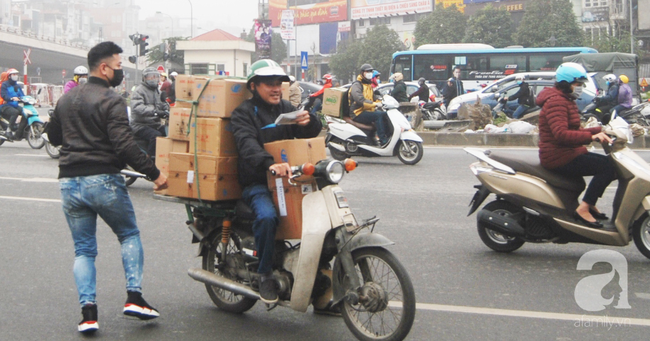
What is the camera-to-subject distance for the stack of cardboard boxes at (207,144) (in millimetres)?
4703

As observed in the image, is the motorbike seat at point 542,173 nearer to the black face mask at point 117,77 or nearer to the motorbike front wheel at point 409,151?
the black face mask at point 117,77

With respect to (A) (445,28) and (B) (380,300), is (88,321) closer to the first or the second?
(B) (380,300)

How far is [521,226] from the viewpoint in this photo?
247 inches

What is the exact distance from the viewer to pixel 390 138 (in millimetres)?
12883

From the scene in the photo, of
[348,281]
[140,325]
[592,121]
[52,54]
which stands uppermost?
[52,54]

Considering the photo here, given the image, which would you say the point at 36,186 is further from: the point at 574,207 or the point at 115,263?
the point at 574,207

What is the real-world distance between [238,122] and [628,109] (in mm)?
16007

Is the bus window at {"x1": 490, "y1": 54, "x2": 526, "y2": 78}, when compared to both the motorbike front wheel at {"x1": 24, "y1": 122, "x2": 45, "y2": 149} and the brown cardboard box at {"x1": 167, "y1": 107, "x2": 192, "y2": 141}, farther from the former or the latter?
the brown cardboard box at {"x1": 167, "y1": 107, "x2": 192, "y2": 141}

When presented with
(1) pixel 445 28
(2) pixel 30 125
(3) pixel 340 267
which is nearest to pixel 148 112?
(3) pixel 340 267

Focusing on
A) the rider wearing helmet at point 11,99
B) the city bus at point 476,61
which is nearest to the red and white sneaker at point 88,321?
the rider wearing helmet at point 11,99

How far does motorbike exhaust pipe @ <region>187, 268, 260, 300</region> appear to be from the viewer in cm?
454

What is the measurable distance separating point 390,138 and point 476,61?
23.6 metres

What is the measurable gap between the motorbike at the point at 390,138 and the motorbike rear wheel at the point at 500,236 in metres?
6.31

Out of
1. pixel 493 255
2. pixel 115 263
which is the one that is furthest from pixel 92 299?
pixel 493 255
